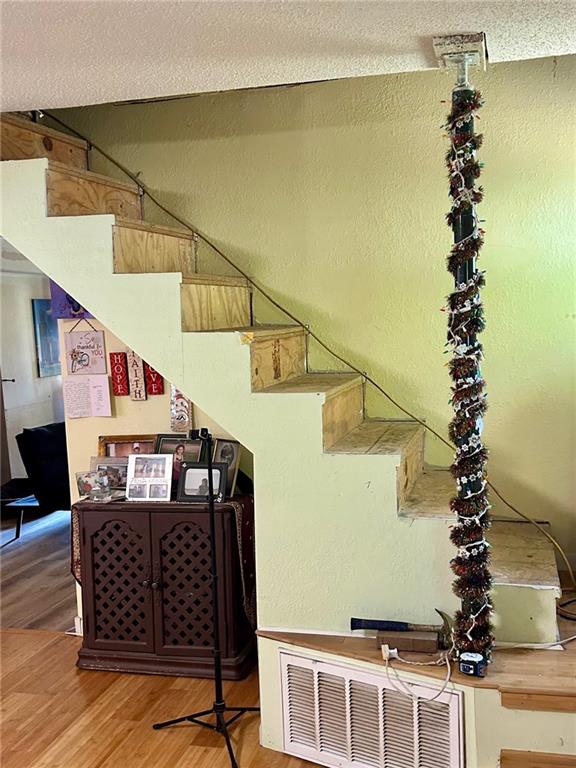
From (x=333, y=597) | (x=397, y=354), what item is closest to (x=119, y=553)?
(x=333, y=597)

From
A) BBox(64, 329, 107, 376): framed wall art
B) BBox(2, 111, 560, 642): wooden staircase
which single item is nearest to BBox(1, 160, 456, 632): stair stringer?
BBox(2, 111, 560, 642): wooden staircase

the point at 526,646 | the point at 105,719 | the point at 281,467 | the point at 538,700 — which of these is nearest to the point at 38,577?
the point at 105,719

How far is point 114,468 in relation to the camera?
Result: 359 centimetres

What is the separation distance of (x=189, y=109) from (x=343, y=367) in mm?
1408

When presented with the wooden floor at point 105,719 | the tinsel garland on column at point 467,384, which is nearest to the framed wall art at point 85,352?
the wooden floor at point 105,719

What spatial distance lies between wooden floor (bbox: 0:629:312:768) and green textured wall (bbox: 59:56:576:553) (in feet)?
4.74

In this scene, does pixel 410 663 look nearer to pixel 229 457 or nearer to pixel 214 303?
pixel 229 457

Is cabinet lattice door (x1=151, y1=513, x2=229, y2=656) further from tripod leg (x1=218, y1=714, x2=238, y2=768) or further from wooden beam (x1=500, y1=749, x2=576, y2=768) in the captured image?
wooden beam (x1=500, y1=749, x2=576, y2=768)

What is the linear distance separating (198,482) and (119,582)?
589 millimetres

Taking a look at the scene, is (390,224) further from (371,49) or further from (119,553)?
(119,553)

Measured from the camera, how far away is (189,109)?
138 inches

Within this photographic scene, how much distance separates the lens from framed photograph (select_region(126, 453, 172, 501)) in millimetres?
3387

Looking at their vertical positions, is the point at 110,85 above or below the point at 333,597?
above

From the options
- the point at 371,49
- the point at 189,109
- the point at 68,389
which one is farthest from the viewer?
the point at 68,389
